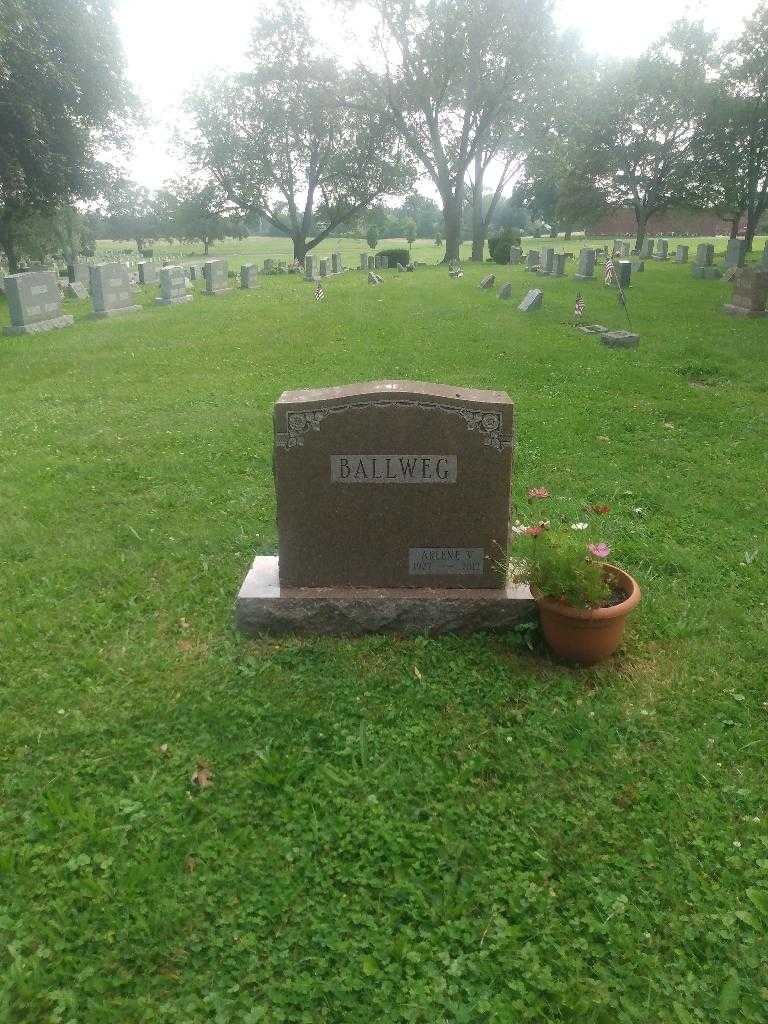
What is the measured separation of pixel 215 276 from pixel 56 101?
736 centimetres

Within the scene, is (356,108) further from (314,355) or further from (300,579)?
(300,579)

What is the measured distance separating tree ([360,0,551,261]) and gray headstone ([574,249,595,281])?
14.4 metres

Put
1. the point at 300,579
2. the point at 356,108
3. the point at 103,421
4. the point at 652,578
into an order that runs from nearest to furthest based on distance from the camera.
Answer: the point at 300,579
the point at 652,578
the point at 103,421
the point at 356,108

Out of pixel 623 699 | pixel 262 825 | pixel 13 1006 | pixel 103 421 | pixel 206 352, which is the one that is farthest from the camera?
pixel 206 352

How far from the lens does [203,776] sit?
332cm

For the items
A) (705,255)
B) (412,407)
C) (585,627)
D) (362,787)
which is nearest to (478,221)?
(705,255)

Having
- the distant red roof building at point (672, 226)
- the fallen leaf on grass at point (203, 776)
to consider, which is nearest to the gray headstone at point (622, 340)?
the fallen leaf on grass at point (203, 776)

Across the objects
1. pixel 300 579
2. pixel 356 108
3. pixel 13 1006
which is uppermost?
pixel 356 108

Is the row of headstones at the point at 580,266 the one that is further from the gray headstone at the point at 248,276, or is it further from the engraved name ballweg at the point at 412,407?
the engraved name ballweg at the point at 412,407

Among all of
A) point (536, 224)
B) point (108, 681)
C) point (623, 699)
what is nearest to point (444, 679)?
point (623, 699)

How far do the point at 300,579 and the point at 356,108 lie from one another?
39725mm

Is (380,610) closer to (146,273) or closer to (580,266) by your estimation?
(580,266)

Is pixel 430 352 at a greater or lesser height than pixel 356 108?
lesser

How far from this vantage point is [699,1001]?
2365mm
